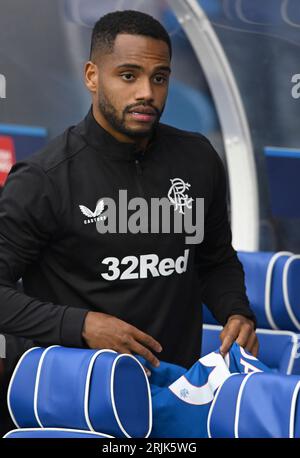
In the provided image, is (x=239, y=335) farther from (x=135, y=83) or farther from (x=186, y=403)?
(x=135, y=83)

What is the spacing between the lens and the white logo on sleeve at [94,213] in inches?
118

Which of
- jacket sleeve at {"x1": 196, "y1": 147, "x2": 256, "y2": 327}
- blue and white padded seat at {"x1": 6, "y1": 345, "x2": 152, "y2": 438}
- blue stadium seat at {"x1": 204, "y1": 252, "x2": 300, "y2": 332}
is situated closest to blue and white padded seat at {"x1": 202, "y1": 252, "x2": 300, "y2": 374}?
blue stadium seat at {"x1": 204, "y1": 252, "x2": 300, "y2": 332}

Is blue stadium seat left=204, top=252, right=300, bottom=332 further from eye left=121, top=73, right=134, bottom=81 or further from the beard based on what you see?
eye left=121, top=73, right=134, bottom=81

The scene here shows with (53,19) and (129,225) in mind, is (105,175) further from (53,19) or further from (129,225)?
(53,19)

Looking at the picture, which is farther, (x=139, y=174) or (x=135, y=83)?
(x=139, y=174)

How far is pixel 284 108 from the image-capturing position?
4.98 meters

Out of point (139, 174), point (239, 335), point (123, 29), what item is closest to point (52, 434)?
point (239, 335)

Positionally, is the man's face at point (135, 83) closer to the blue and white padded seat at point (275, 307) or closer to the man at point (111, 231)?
the man at point (111, 231)

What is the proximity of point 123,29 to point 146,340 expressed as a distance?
819 millimetres

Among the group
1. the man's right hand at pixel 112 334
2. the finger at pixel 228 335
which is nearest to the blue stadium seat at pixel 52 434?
the man's right hand at pixel 112 334

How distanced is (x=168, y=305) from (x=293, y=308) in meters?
1.17

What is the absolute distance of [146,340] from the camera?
2.86m

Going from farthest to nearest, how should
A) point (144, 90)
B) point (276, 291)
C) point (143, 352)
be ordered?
point (276, 291) → point (144, 90) → point (143, 352)

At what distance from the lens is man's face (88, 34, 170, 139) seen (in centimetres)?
297
